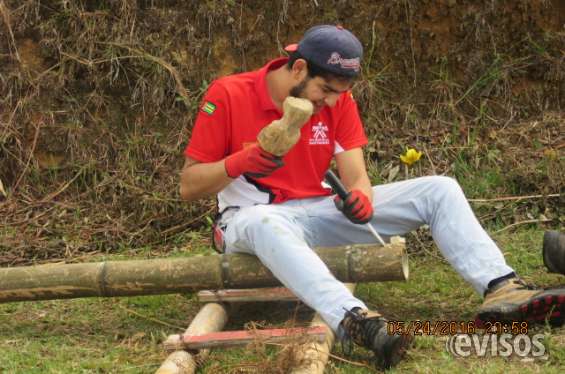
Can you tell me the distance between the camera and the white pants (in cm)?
333

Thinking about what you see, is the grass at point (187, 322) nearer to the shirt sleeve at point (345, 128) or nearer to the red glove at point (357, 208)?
the red glove at point (357, 208)

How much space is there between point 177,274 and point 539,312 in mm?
1491

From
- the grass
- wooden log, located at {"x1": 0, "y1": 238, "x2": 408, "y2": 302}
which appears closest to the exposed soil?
the grass

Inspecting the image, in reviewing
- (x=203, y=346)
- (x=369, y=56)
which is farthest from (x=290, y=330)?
(x=369, y=56)

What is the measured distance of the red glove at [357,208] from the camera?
364cm

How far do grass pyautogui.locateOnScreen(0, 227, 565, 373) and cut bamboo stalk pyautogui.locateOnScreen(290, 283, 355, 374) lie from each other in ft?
0.23

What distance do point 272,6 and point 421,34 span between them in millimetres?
1013

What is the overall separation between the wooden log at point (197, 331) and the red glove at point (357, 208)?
27.3 inches

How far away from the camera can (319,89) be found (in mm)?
3695

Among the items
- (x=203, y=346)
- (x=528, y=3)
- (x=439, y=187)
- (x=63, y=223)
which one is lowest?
(x=63, y=223)

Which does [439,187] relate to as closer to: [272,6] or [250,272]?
[250,272]

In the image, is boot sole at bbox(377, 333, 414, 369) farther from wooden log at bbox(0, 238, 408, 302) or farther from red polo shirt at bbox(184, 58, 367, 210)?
red polo shirt at bbox(184, 58, 367, 210)

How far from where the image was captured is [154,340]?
3717 mm

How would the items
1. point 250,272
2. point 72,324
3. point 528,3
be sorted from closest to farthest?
point 250,272 < point 72,324 < point 528,3
